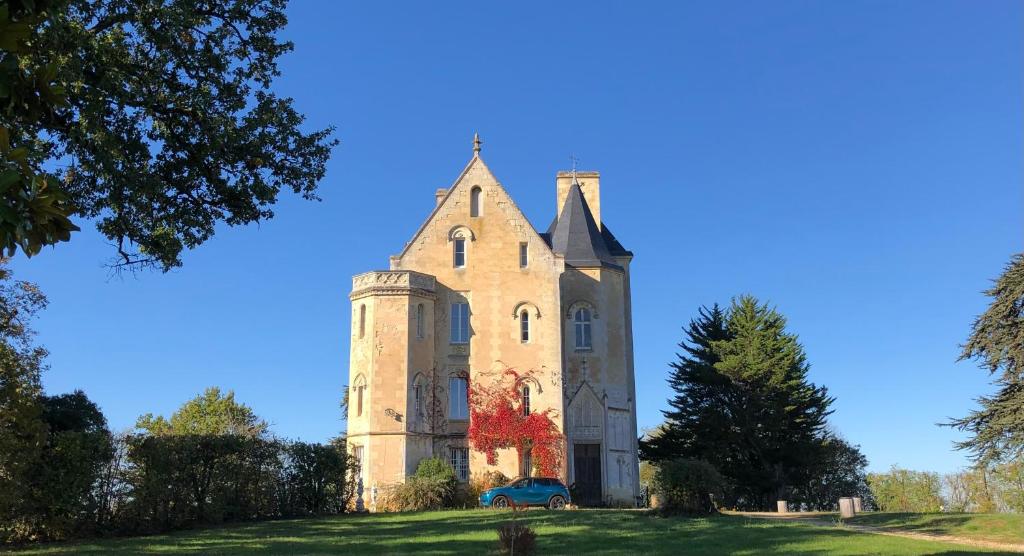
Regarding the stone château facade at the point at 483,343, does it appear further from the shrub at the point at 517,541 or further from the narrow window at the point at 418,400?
the shrub at the point at 517,541

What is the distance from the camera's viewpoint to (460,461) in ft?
108

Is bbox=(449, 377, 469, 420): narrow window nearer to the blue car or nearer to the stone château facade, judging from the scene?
the stone château facade

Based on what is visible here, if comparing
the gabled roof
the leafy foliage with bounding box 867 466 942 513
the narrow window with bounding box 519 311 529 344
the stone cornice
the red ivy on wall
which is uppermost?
the gabled roof

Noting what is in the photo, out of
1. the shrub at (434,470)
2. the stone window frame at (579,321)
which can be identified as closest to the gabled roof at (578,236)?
the stone window frame at (579,321)

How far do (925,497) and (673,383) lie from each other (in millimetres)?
23371

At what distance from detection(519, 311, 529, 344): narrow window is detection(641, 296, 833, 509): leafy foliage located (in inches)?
454

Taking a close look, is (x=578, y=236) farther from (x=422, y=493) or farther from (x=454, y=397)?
(x=422, y=493)

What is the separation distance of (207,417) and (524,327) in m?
32.0

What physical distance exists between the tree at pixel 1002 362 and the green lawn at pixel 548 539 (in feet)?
47.8

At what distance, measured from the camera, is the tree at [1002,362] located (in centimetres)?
2966

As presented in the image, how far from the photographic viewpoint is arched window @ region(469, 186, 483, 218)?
116ft

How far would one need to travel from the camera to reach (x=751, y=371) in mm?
39375

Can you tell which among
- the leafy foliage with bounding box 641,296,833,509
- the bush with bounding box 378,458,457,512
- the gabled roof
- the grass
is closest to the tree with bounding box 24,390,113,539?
the bush with bounding box 378,458,457,512

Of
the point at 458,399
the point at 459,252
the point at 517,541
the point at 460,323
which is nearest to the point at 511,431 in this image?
the point at 458,399
